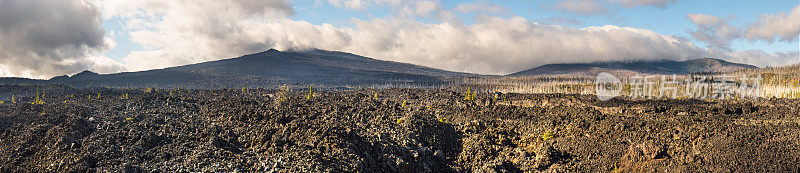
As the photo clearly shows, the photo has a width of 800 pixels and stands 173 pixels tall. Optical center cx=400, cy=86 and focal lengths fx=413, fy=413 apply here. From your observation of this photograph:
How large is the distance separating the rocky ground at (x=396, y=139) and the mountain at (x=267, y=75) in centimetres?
5519

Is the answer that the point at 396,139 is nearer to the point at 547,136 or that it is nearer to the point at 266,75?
the point at 547,136

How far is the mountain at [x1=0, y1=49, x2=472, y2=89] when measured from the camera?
82500mm

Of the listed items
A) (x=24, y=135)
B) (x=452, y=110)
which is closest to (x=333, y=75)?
(x=452, y=110)

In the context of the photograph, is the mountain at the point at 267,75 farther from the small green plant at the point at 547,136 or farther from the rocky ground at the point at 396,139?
the small green plant at the point at 547,136

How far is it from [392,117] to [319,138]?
7.53 m

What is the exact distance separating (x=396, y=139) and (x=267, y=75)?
9783cm

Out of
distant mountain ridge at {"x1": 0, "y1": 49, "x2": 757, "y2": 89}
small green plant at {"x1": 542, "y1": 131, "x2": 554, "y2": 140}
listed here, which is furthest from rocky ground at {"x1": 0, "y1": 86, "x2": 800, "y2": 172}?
distant mountain ridge at {"x1": 0, "y1": 49, "x2": 757, "y2": 89}

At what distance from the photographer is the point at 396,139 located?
16.9 meters

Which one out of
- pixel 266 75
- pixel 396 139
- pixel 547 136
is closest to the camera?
pixel 396 139

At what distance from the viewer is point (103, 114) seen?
1923cm

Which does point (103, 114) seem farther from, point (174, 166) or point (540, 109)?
point (540, 109)

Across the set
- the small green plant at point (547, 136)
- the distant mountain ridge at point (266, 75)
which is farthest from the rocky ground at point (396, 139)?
the distant mountain ridge at point (266, 75)

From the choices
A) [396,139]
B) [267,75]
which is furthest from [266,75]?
[396,139]

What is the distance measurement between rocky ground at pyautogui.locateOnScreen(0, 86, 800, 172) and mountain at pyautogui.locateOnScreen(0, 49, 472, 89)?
181ft
